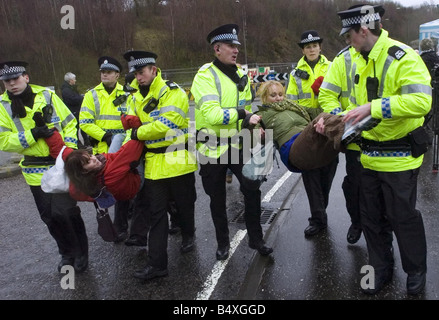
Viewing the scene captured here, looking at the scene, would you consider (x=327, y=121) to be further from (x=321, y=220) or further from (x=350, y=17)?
(x=321, y=220)

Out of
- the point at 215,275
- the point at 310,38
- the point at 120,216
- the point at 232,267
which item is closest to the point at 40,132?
the point at 120,216

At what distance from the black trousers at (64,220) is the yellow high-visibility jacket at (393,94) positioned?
275 centimetres

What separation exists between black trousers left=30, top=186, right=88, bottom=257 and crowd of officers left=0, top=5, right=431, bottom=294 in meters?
0.01

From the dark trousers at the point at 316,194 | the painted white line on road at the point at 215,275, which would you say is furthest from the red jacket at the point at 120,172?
the dark trousers at the point at 316,194

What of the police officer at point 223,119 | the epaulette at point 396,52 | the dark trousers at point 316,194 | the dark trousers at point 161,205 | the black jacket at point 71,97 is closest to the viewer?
the epaulette at point 396,52

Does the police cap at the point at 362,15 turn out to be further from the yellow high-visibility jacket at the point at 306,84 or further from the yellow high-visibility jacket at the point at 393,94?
the yellow high-visibility jacket at the point at 306,84

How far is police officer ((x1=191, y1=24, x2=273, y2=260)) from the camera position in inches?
134

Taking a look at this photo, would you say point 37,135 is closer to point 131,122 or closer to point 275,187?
point 131,122

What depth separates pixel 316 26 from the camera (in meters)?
59.6

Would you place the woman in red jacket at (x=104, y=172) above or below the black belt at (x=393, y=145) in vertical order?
below

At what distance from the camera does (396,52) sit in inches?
109

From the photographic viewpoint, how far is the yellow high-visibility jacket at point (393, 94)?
264cm

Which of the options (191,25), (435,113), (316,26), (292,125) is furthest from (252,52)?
(292,125)

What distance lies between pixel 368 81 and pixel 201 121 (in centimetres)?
150
